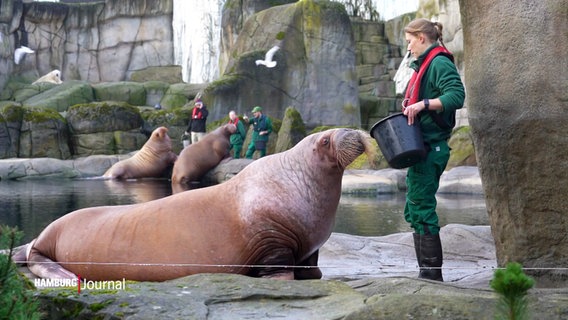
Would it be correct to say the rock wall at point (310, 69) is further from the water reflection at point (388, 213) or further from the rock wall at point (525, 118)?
the rock wall at point (525, 118)

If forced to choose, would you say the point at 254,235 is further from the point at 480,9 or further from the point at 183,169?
the point at 183,169

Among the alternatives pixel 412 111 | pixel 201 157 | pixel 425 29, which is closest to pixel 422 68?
pixel 425 29

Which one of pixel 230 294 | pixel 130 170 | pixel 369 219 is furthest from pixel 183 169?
A: pixel 230 294

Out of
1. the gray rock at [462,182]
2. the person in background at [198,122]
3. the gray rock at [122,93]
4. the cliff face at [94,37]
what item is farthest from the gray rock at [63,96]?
the gray rock at [462,182]

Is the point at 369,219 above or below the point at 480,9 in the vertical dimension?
below

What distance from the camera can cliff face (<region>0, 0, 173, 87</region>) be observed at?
1329 inches

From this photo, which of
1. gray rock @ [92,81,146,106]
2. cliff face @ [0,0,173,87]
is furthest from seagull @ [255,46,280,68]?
cliff face @ [0,0,173,87]

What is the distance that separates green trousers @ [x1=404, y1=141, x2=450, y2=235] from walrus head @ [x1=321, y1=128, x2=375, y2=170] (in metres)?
0.30

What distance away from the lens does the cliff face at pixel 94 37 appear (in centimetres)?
3375

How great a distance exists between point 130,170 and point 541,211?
13.9m

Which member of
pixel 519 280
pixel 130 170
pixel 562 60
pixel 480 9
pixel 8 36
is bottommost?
pixel 130 170

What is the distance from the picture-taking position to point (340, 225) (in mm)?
7910

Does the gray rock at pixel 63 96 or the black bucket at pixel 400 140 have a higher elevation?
the gray rock at pixel 63 96

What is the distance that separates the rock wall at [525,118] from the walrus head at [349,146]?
60 cm
